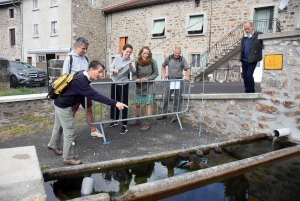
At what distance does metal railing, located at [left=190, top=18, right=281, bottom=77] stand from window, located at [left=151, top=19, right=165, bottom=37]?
4012 mm

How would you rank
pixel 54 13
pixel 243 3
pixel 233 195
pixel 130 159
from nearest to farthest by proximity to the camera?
pixel 233 195 → pixel 130 159 → pixel 243 3 → pixel 54 13

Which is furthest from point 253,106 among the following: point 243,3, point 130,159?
point 243,3

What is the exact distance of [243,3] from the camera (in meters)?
15.7

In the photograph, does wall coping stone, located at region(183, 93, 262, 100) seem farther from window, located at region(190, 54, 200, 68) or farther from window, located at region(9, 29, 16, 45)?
window, located at region(9, 29, 16, 45)

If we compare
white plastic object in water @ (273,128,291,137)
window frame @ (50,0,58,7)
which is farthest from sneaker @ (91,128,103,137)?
window frame @ (50,0,58,7)

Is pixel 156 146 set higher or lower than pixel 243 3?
lower

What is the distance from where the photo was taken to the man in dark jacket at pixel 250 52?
17.7 ft

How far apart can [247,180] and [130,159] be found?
1.62m

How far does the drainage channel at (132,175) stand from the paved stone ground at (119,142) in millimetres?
514

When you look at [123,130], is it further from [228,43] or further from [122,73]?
[228,43]

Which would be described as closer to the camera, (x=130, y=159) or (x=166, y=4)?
(x=130, y=159)

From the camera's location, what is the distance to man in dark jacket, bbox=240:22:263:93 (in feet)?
17.7

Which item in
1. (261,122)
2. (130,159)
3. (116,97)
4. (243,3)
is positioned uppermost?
(243,3)

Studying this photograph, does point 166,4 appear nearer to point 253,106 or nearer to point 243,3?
point 243,3
